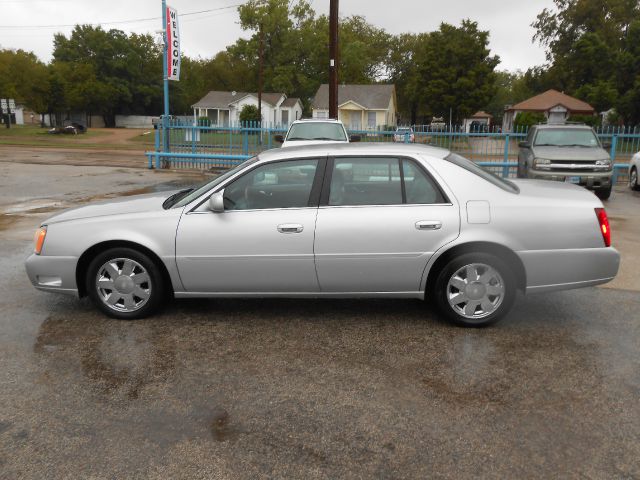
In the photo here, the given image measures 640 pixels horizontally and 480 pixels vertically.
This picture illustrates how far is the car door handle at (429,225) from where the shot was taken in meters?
4.73

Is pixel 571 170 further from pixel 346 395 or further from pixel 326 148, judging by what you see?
pixel 346 395

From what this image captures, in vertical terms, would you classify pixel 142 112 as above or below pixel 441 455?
above

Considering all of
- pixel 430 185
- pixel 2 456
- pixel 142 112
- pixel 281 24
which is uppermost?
pixel 281 24

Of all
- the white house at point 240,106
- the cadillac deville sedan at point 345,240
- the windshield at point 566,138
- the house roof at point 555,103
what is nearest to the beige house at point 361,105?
the white house at point 240,106

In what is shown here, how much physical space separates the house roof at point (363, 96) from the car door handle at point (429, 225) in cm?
5193

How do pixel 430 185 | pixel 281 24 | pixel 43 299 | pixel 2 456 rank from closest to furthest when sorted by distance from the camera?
pixel 2 456 < pixel 430 185 < pixel 43 299 < pixel 281 24

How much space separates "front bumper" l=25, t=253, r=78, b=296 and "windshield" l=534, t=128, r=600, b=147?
11096 mm

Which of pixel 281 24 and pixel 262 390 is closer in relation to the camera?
pixel 262 390

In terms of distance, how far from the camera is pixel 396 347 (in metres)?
4.55

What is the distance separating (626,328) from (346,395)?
271 cm

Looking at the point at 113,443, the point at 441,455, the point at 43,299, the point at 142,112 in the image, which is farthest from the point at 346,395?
the point at 142,112

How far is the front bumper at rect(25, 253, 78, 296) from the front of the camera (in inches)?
197

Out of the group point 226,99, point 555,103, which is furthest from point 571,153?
point 226,99

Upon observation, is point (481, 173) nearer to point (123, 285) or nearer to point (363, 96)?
point (123, 285)
